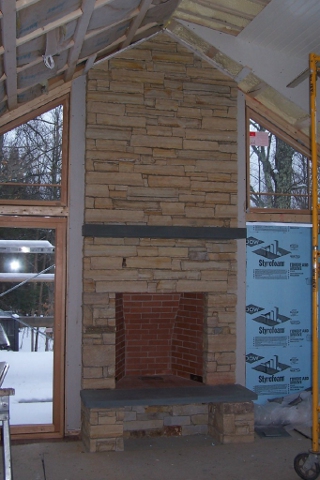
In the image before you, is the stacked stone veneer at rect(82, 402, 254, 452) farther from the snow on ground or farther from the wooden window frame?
the snow on ground

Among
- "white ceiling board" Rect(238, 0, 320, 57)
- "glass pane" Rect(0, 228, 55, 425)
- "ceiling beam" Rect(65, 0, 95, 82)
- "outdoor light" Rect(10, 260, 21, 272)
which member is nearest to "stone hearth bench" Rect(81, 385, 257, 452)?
"glass pane" Rect(0, 228, 55, 425)

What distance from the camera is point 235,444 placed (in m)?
4.96

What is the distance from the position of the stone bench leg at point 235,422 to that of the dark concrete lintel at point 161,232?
5.35 feet

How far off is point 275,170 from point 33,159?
2.62m

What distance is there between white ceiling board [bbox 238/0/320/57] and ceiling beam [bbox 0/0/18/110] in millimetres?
2118

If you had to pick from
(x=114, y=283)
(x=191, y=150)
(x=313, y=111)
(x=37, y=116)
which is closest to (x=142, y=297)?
(x=114, y=283)

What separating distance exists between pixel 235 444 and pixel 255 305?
4.69 feet

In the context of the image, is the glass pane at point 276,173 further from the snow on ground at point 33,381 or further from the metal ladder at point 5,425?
the metal ladder at point 5,425

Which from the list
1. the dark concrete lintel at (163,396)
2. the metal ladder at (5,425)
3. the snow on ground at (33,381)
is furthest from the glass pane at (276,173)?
the metal ladder at (5,425)

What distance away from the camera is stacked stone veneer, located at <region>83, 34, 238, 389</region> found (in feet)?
16.7

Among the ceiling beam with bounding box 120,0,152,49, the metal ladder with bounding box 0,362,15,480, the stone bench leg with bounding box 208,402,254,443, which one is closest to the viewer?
the metal ladder with bounding box 0,362,15,480

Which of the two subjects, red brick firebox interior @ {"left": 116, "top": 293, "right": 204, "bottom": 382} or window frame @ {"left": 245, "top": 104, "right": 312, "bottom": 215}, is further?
window frame @ {"left": 245, "top": 104, "right": 312, "bottom": 215}

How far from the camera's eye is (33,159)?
5.25 meters

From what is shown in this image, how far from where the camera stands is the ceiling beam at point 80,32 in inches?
137
